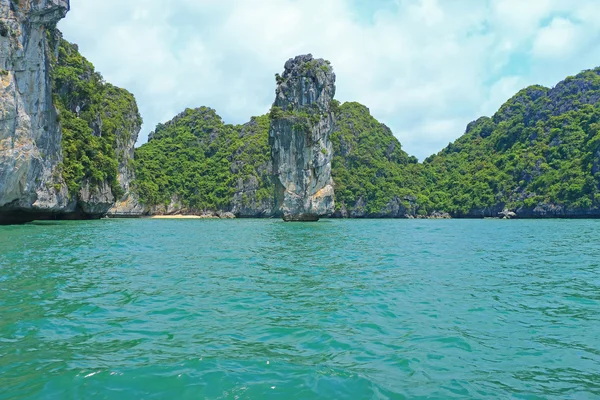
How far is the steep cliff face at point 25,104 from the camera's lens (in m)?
26.5

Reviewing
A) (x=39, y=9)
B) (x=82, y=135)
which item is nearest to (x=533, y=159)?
(x=82, y=135)

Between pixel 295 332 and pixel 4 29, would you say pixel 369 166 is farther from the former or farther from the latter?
pixel 295 332

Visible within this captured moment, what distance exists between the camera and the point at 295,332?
264 inches

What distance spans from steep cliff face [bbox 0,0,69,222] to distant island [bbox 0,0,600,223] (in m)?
0.10

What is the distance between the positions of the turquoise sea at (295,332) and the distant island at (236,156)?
2228cm

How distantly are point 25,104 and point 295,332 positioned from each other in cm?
3083

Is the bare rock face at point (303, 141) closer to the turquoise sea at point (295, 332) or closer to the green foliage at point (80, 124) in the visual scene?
the green foliage at point (80, 124)

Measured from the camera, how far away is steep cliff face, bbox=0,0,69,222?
86.8 feet

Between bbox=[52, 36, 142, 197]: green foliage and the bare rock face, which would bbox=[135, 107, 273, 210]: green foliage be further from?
the bare rock face

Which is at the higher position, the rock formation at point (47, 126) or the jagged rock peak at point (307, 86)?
the jagged rock peak at point (307, 86)

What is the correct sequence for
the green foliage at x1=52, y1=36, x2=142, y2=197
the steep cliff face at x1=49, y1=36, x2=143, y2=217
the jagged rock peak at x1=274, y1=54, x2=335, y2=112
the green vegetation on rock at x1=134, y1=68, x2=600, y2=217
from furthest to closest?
1. the green vegetation on rock at x1=134, y1=68, x2=600, y2=217
2. the jagged rock peak at x1=274, y1=54, x2=335, y2=112
3. the steep cliff face at x1=49, y1=36, x2=143, y2=217
4. the green foliage at x1=52, y1=36, x2=142, y2=197

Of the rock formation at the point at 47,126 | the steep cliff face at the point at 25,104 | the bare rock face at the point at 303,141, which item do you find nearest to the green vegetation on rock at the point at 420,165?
the rock formation at the point at 47,126

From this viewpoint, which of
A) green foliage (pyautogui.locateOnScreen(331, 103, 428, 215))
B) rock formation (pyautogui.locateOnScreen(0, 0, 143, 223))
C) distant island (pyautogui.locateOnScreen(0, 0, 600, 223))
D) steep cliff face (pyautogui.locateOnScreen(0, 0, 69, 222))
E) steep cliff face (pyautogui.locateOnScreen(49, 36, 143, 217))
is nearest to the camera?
steep cliff face (pyautogui.locateOnScreen(0, 0, 69, 222))

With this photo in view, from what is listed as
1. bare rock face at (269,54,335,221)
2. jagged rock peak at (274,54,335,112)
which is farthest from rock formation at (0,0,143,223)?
jagged rock peak at (274,54,335,112)
